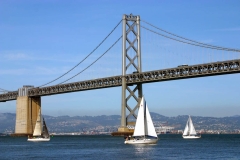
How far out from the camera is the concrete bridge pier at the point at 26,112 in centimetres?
9275

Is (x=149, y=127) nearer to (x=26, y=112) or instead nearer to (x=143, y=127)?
(x=143, y=127)

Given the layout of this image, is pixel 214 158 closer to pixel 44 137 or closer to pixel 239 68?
pixel 239 68

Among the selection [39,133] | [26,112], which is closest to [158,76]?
[39,133]

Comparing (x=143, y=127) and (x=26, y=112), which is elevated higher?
(x=26, y=112)

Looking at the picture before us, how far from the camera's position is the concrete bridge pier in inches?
3652

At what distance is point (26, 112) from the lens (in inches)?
3652

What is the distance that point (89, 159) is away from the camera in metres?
39.1

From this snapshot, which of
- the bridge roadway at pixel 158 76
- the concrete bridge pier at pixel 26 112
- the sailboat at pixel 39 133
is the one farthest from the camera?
the concrete bridge pier at pixel 26 112

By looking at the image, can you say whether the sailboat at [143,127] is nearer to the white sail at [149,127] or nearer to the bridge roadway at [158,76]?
the white sail at [149,127]

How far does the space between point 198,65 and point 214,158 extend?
2732 centimetres

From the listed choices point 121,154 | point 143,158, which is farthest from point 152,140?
point 143,158

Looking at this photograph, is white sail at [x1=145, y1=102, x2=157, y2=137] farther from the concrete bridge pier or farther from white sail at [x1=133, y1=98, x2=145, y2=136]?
the concrete bridge pier

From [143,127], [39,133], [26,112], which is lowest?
[143,127]

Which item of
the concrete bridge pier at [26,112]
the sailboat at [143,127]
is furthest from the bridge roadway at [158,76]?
the sailboat at [143,127]
